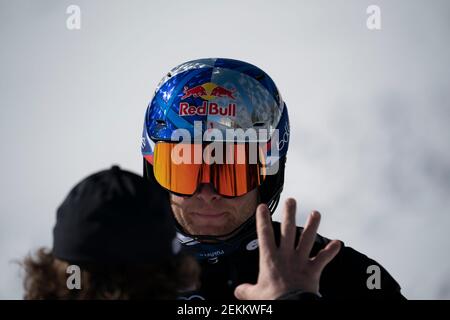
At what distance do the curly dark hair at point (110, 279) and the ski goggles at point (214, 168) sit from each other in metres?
1.74

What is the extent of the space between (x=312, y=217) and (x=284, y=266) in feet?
0.97

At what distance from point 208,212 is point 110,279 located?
→ 6.68 ft

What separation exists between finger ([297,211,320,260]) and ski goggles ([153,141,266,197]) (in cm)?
140

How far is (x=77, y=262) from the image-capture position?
2791 millimetres

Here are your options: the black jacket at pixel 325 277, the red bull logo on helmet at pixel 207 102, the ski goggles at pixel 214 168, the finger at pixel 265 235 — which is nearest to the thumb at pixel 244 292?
the finger at pixel 265 235

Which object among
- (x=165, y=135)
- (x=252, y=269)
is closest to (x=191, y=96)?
(x=165, y=135)

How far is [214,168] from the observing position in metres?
4.66

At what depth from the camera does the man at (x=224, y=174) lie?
461 centimetres

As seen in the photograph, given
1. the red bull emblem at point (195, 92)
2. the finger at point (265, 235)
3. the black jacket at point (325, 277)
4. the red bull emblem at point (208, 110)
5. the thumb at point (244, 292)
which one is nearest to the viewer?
the finger at point (265, 235)

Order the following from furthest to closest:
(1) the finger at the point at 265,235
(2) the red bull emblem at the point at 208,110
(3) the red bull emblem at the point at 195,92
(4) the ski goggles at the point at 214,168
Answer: (3) the red bull emblem at the point at 195,92 < (2) the red bull emblem at the point at 208,110 < (4) the ski goggles at the point at 214,168 < (1) the finger at the point at 265,235

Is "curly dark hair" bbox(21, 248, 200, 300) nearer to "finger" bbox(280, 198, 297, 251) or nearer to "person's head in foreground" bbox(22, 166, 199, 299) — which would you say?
"person's head in foreground" bbox(22, 166, 199, 299)

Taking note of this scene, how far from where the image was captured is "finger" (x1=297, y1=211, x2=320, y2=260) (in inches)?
126

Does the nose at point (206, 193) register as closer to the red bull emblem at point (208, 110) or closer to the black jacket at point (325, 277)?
the black jacket at point (325, 277)

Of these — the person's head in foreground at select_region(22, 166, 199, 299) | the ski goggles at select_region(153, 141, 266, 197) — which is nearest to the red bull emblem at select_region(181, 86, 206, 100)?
the ski goggles at select_region(153, 141, 266, 197)
